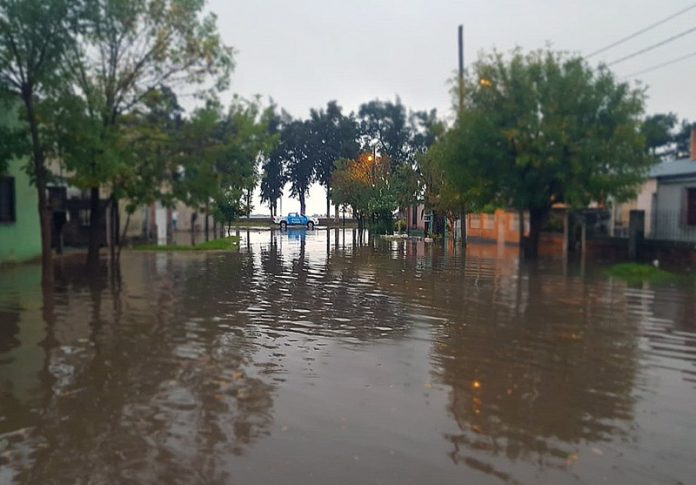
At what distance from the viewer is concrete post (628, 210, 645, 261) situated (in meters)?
25.3

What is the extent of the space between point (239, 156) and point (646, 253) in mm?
16348

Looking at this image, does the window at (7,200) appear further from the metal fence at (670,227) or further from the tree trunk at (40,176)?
the metal fence at (670,227)

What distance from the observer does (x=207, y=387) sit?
7.16 metres

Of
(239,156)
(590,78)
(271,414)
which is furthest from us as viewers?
(590,78)


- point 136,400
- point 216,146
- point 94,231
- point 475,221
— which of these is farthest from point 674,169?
point 136,400

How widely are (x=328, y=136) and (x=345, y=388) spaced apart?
7921cm

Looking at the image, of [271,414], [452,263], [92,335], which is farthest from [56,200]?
[271,414]

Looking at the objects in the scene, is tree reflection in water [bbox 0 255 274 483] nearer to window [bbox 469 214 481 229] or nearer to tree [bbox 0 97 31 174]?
tree [bbox 0 97 31 174]

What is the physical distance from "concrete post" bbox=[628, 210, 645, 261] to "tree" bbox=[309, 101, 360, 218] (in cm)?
5930

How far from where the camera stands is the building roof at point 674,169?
25328 mm

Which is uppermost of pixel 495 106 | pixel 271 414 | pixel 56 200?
pixel 495 106

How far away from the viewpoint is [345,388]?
7.21 meters

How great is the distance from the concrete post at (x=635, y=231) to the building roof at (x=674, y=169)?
5.92 ft

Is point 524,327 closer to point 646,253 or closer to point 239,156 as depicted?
point 239,156
